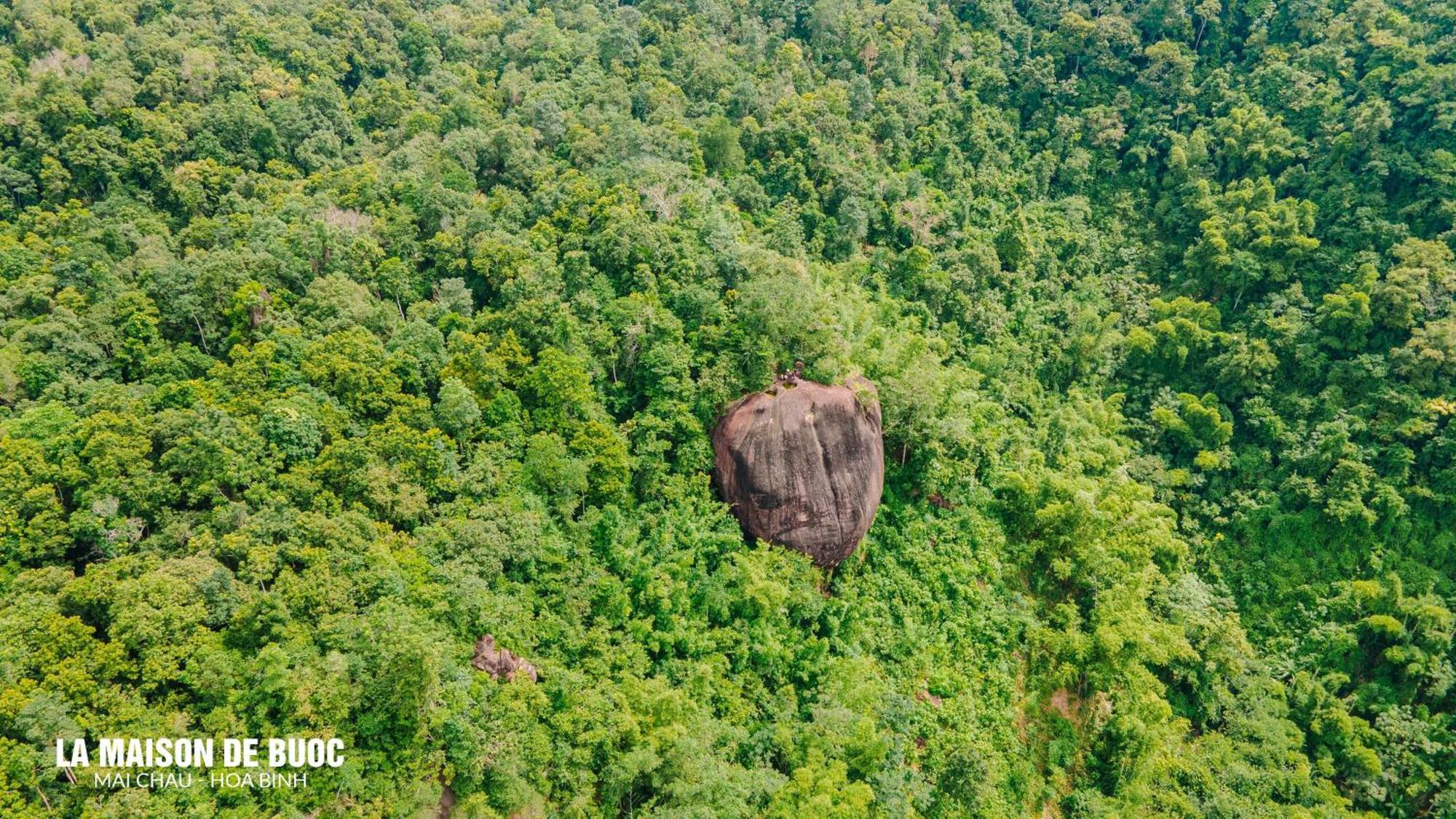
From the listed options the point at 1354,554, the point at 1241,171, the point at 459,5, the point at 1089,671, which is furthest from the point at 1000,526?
the point at 459,5

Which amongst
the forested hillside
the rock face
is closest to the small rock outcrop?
the forested hillside

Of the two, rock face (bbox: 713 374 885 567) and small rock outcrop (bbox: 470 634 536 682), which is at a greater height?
rock face (bbox: 713 374 885 567)

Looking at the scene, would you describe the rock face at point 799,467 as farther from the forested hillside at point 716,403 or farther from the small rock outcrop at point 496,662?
the small rock outcrop at point 496,662

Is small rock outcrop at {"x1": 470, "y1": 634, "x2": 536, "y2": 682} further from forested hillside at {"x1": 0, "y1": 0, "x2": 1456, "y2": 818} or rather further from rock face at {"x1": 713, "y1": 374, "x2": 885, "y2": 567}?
rock face at {"x1": 713, "y1": 374, "x2": 885, "y2": 567}

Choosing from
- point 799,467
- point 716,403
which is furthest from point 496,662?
point 799,467

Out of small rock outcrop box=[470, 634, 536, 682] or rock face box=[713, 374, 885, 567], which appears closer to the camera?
small rock outcrop box=[470, 634, 536, 682]

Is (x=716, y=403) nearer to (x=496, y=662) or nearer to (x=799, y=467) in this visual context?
(x=799, y=467)

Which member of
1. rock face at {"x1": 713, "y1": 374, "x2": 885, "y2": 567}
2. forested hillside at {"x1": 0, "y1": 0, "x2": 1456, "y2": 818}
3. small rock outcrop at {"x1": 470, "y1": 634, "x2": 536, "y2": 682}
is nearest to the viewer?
forested hillside at {"x1": 0, "y1": 0, "x2": 1456, "y2": 818}
